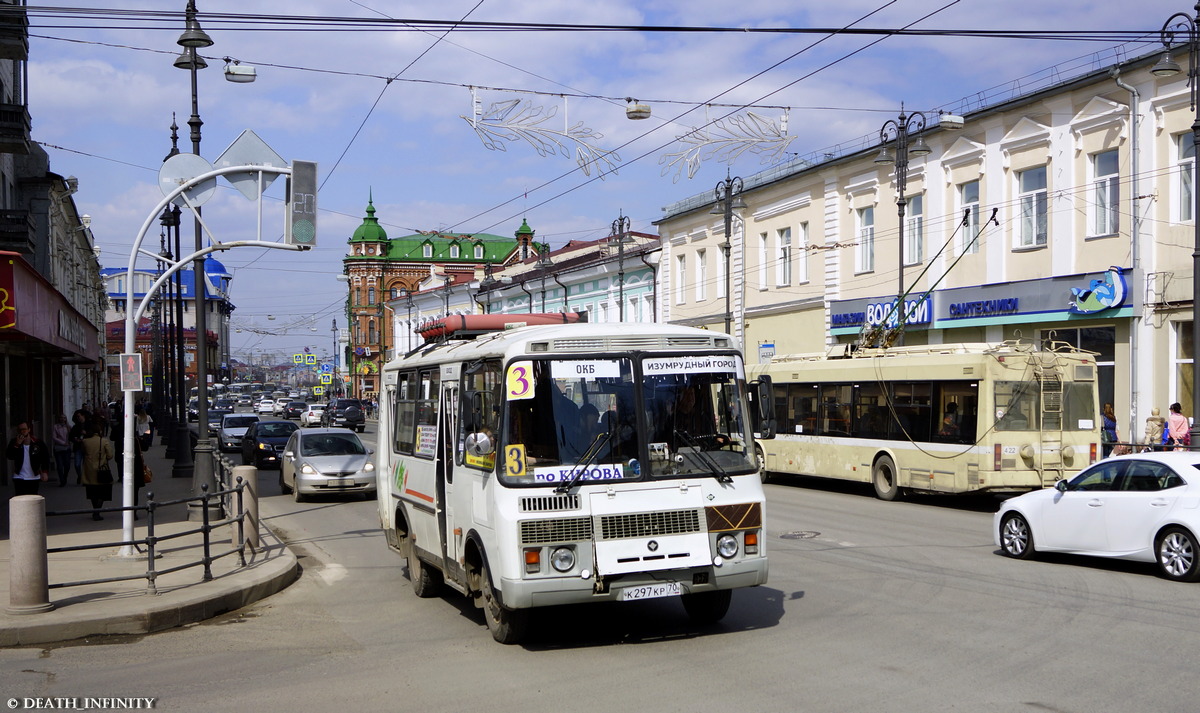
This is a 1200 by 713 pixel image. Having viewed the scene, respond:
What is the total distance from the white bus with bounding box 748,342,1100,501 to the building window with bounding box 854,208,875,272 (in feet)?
50.0

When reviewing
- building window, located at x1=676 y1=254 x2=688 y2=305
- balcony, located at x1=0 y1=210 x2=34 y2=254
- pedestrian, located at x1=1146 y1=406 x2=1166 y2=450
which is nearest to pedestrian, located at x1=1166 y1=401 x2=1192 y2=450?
pedestrian, located at x1=1146 y1=406 x2=1166 y2=450

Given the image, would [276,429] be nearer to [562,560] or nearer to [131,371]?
[131,371]

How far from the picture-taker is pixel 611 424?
8953 millimetres

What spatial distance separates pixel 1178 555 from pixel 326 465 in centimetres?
1635

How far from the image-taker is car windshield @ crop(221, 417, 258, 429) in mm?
40644

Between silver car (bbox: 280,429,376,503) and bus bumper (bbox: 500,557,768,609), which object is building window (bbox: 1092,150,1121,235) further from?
bus bumper (bbox: 500,557,768,609)

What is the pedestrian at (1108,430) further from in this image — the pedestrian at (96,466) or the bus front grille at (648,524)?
the pedestrian at (96,466)

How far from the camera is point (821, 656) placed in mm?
8469

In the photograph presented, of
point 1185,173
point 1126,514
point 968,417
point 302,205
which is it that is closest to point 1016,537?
point 1126,514

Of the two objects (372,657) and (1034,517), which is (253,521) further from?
(1034,517)

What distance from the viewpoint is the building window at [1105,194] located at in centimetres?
2809

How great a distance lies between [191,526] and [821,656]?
12767mm

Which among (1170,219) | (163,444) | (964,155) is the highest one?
(964,155)

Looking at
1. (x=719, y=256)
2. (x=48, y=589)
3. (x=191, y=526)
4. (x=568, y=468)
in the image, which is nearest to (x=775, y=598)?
(x=568, y=468)
